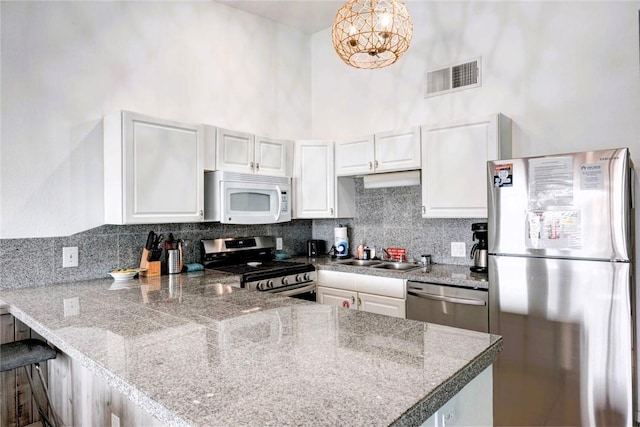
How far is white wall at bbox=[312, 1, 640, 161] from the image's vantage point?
8.27 feet

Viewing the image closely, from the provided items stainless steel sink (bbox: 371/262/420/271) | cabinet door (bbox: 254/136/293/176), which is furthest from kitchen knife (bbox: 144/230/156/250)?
stainless steel sink (bbox: 371/262/420/271)

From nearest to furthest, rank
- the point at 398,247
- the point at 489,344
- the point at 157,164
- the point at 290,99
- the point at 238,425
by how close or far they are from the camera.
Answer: the point at 238,425 → the point at 489,344 → the point at 157,164 → the point at 398,247 → the point at 290,99

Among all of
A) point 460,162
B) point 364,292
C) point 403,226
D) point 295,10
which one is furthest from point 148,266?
point 295,10

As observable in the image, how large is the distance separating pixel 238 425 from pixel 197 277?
6.69 ft

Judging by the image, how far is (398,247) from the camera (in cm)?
354

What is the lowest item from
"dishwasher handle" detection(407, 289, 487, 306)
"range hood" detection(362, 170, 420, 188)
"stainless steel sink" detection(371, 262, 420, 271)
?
"dishwasher handle" detection(407, 289, 487, 306)

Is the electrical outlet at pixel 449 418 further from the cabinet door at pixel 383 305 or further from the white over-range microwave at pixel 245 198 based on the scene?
the white over-range microwave at pixel 245 198

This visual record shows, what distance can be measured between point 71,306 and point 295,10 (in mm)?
3192

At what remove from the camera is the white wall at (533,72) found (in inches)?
99.3

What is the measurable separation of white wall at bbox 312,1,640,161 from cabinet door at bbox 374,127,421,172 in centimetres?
42

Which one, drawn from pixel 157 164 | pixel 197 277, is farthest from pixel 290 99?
pixel 197 277

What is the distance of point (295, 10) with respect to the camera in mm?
3701

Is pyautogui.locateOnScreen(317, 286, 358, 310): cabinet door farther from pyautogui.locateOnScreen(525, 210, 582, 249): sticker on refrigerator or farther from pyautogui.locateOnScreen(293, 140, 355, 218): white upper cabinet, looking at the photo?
pyautogui.locateOnScreen(525, 210, 582, 249): sticker on refrigerator

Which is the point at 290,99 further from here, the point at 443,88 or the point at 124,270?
the point at 124,270
